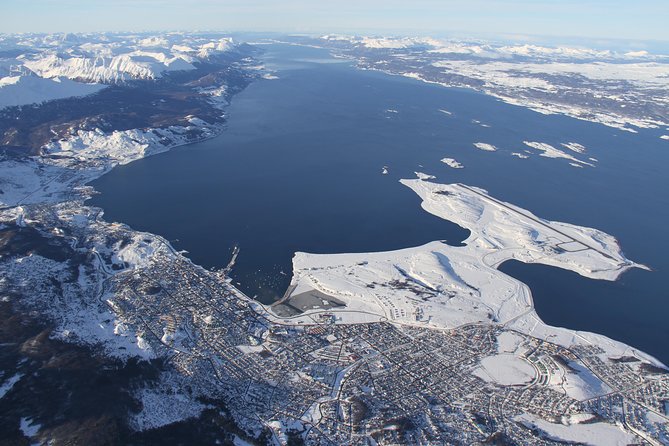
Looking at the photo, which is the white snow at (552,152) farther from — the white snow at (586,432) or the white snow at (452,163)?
the white snow at (586,432)

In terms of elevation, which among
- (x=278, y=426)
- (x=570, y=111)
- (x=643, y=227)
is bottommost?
(x=278, y=426)

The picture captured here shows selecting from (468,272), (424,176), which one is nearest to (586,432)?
(468,272)

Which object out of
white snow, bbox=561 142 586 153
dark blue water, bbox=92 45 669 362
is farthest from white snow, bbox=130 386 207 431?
white snow, bbox=561 142 586 153

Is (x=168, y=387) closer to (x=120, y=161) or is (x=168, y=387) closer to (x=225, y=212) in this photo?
(x=225, y=212)

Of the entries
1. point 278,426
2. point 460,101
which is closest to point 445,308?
point 278,426

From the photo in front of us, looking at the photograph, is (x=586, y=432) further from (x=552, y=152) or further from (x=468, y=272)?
(x=552, y=152)

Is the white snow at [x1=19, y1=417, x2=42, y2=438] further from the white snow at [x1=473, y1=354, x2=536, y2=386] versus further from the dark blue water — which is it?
the white snow at [x1=473, y1=354, x2=536, y2=386]

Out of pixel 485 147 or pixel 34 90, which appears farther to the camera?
pixel 34 90
